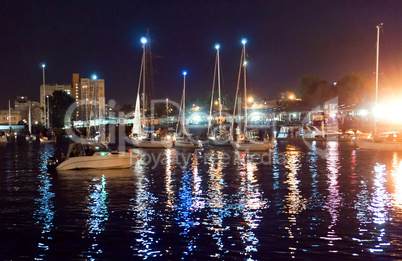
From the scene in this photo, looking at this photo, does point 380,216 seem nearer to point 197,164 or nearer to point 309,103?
point 197,164

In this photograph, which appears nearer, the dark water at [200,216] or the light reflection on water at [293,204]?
the dark water at [200,216]

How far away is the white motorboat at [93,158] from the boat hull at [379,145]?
83.9ft

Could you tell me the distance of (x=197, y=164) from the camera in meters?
32.0

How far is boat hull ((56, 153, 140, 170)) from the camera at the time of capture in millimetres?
26375

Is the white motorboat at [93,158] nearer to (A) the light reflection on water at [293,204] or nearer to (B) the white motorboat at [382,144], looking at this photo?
(A) the light reflection on water at [293,204]

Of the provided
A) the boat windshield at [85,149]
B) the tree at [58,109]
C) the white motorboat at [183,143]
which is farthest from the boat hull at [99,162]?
the tree at [58,109]

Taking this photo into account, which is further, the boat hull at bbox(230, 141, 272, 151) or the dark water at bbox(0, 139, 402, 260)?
the boat hull at bbox(230, 141, 272, 151)

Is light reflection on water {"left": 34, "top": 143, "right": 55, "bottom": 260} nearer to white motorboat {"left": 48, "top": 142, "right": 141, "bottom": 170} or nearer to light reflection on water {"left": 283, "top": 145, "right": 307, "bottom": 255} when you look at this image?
white motorboat {"left": 48, "top": 142, "right": 141, "bottom": 170}

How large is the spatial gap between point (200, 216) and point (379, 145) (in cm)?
3357

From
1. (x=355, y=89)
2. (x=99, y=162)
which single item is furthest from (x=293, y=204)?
(x=355, y=89)

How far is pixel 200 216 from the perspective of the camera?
568 inches

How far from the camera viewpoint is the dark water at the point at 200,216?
10.8m

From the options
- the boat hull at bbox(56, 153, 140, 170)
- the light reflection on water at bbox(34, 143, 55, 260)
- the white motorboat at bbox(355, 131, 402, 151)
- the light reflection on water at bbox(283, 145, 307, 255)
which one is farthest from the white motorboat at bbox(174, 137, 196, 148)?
the light reflection on water at bbox(34, 143, 55, 260)

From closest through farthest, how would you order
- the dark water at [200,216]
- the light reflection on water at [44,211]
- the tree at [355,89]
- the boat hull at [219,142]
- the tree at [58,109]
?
the dark water at [200,216] → the light reflection on water at [44,211] → the boat hull at [219,142] → the tree at [355,89] → the tree at [58,109]
